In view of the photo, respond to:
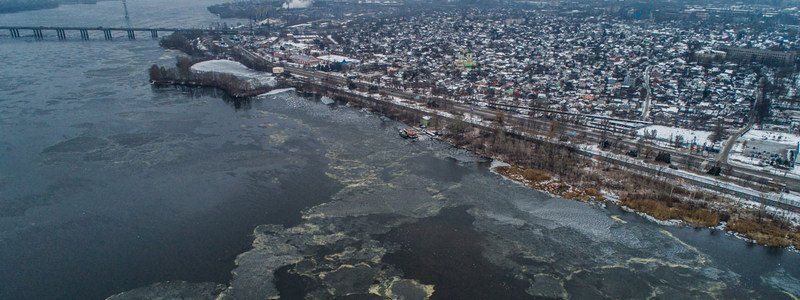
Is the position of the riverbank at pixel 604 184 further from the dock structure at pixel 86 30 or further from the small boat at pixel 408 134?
the dock structure at pixel 86 30

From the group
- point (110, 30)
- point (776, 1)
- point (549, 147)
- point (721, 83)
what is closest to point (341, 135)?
point (549, 147)

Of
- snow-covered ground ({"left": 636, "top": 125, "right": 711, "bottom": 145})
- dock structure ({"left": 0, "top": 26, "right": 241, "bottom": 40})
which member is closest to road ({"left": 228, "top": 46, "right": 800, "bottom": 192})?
snow-covered ground ({"left": 636, "top": 125, "right": 711, "bottom": 145})

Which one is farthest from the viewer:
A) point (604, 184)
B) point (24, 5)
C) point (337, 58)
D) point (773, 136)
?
point (24, 5)

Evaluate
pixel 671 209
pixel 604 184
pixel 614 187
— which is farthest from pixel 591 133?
pixel 671 209

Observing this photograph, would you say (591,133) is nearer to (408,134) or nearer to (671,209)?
(671,209)

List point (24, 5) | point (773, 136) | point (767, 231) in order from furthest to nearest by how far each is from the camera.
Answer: point (24, 5), point (773, 136), point (767, 231)

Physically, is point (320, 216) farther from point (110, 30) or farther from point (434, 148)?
point (110, 30)
